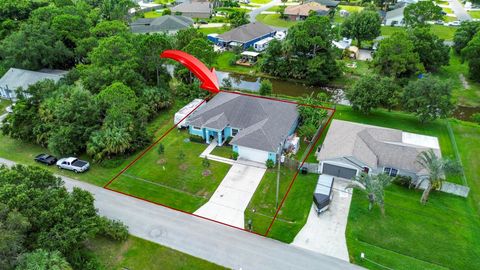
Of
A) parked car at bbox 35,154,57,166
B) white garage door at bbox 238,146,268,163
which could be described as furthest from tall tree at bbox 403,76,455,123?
parked car at bbox 35,154,57,166

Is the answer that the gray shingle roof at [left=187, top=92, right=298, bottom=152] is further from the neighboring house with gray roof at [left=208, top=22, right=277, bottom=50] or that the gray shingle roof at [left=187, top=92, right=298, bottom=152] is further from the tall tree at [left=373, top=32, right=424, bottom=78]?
the neighboring house with gray roof at [left=208, top=22, right=277, bottom=50]

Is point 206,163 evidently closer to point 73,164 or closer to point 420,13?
point 73,164

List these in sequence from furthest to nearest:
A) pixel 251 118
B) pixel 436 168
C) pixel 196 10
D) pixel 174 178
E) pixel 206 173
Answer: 1. pixel 196 10
2. pixel 251 118
3. pixel 206 173
4. pixel 174 178
5. pixel 436 168

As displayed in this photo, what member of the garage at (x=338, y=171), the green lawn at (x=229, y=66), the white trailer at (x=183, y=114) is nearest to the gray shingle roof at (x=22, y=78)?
the white trailer at (x=183, y=114)

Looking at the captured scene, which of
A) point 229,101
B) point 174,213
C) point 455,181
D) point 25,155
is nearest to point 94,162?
point 25,155

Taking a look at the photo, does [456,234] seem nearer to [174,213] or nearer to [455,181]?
[455,181]

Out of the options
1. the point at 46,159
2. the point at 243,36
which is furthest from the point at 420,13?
the point at 46,159

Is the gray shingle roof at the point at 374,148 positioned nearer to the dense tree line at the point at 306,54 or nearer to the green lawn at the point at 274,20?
the dense tree line at the point at 306,54
